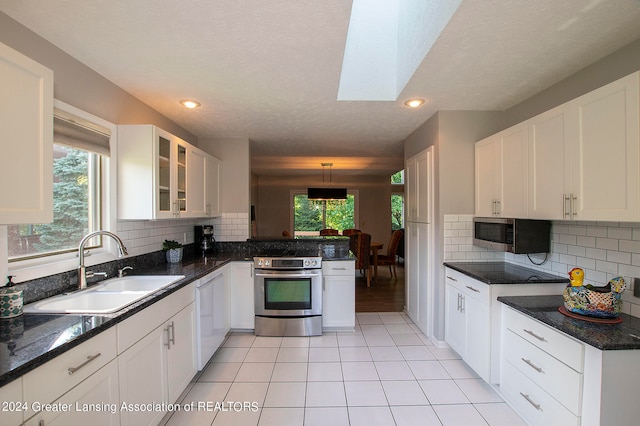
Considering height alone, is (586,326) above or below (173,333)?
above

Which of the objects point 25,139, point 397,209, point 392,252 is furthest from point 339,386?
point 397,209

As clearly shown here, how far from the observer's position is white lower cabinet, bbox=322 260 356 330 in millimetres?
3287

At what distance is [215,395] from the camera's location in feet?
7.07

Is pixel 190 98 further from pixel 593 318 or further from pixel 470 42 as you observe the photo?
pixel 593 318

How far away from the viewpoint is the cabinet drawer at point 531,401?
1.50 meters

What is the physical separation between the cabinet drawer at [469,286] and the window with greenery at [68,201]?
9.51 ft

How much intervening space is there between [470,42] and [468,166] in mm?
1428

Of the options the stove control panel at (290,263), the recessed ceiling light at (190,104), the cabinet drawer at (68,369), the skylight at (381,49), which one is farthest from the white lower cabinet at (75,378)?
the skylight at (381,49)

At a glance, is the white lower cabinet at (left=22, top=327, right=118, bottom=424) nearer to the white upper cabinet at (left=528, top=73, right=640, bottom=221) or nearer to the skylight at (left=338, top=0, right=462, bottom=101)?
the skylight at (left=338, top=0, right=462, bottom=101)

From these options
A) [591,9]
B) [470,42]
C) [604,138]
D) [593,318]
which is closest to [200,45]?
[470,42]

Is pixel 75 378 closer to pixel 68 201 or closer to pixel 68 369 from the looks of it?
pixel 68 369

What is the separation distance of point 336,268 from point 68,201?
2.44 meters

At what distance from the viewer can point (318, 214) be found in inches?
331

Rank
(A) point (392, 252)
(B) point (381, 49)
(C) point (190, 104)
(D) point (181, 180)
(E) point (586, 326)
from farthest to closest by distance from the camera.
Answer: (A) point (392, 252)
(D) point (181, 180)
(C) point (190, 104)
(B) point (381, 49)
(E) point (586, 326)
